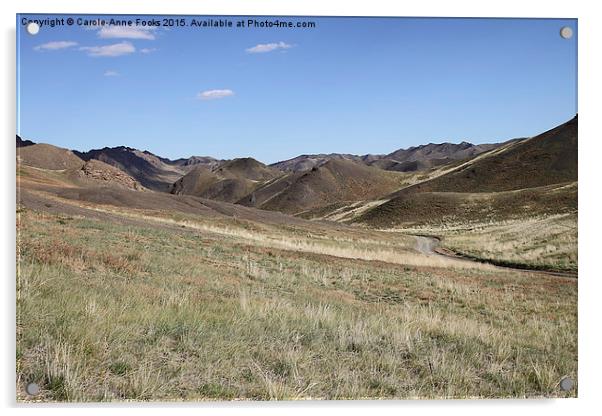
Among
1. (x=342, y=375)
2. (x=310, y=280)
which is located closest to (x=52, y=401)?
(x=342, y=375)

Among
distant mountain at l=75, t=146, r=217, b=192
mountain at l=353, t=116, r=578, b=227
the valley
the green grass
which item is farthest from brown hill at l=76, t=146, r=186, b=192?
mountain at l=353, t=116, r=578, b=227

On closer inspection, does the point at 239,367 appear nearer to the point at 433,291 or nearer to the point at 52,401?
the point at 52,401

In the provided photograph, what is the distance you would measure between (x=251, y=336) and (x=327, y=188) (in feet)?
401

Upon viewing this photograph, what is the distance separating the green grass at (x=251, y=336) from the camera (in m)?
5.50

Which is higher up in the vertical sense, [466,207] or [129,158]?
[129,158]

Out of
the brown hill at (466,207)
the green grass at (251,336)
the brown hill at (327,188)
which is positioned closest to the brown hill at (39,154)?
the green grass at (251,336)

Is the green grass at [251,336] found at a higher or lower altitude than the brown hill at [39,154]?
lower

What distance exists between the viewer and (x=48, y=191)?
1595 cm

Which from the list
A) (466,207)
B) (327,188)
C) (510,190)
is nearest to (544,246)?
(510,190)

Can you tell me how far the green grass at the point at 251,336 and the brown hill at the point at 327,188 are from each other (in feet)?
352

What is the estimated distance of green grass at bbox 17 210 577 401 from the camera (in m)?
5.50

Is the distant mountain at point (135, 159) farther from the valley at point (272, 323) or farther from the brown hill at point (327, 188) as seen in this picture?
the brown hill at point (327, 188)

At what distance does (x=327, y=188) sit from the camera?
12794cm

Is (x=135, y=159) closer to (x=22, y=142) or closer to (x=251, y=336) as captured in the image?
(x=22, y=142)
